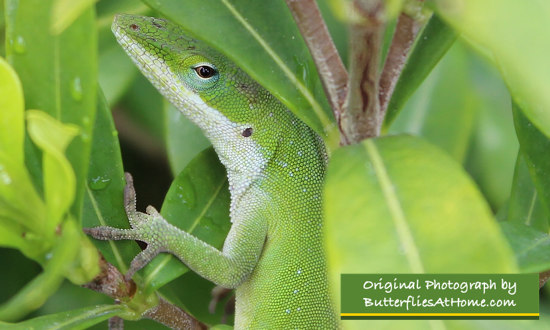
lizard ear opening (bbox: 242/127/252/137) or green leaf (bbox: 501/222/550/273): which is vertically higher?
lizard ear opening (bbox: 242/127/252/137)

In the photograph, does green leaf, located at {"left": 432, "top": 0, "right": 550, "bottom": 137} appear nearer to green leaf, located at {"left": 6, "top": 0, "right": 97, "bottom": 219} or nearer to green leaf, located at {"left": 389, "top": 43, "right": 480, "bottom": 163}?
green leaf, located at {"left": 6, "top": 0, "right": 97, "bottom": 219}

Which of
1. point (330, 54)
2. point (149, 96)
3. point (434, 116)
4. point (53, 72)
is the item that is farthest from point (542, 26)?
point (149, 96)

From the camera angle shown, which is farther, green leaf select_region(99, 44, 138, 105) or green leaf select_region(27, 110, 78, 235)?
green leaf select_region(99, 44, 138, 105)

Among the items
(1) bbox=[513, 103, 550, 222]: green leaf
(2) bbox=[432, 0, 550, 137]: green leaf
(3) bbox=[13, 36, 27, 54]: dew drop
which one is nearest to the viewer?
(2) bbox=[432, 0, 550, 137]: green leaf

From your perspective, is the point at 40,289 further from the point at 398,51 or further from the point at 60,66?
the point at 398,51

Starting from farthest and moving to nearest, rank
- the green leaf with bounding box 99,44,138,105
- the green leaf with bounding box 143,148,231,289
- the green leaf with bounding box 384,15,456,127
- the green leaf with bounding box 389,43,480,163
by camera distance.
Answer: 1. the green leaf with bounding box 389,43,480,163
2. the green leaf with bounding box 99,44,138,105
3. the green leaf with bounding box 143,148,231,289
4. the green leaf with bounding box 384,15,456,127

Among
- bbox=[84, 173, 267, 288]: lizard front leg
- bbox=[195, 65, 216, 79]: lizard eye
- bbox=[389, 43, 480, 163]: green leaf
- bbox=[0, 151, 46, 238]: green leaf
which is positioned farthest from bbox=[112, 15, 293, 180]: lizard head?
bbox=[0, 151, 46, 238]: green leaf

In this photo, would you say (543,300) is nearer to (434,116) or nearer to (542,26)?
(434,116)
